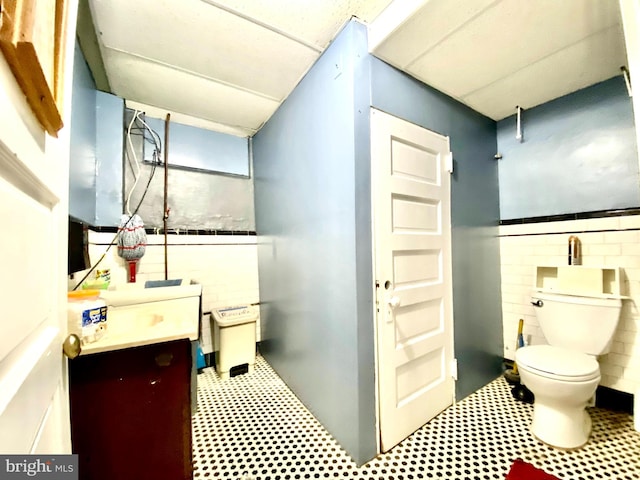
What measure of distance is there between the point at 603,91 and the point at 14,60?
2626 millimetres

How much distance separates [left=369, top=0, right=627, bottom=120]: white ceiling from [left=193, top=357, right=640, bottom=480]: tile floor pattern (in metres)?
2.07

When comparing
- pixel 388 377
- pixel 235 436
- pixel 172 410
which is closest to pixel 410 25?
pixel 388 377

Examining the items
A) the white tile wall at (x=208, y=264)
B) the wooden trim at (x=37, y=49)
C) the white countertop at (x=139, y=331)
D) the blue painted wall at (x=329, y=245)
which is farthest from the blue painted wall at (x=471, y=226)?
the white tile wall at (x=208, y=264)

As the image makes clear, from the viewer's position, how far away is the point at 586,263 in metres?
1.62

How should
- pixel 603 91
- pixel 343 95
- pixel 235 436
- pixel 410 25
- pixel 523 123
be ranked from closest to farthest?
pixel 410 25 < pixel 343 95 < pixel 235 436 < pixel 603 91 < pixel 523 123

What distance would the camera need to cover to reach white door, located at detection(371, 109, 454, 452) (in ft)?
4.29

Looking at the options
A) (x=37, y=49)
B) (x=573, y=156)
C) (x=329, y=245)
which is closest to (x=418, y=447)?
(x=329, y=245)

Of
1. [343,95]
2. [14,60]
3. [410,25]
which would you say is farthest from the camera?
[343,95]

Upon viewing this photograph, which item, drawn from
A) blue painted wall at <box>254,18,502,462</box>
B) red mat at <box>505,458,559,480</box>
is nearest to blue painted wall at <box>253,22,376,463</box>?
blue painted wall at <box>254,18,502,462</box>

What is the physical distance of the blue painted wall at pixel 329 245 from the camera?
125cm

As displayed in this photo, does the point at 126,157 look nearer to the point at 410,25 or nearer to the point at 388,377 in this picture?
the point at 410,25

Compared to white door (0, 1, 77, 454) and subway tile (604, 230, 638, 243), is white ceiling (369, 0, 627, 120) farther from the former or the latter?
white door (0, 1, 77, 454)

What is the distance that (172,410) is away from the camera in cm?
84

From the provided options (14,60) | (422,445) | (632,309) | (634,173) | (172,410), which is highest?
(634,173)
